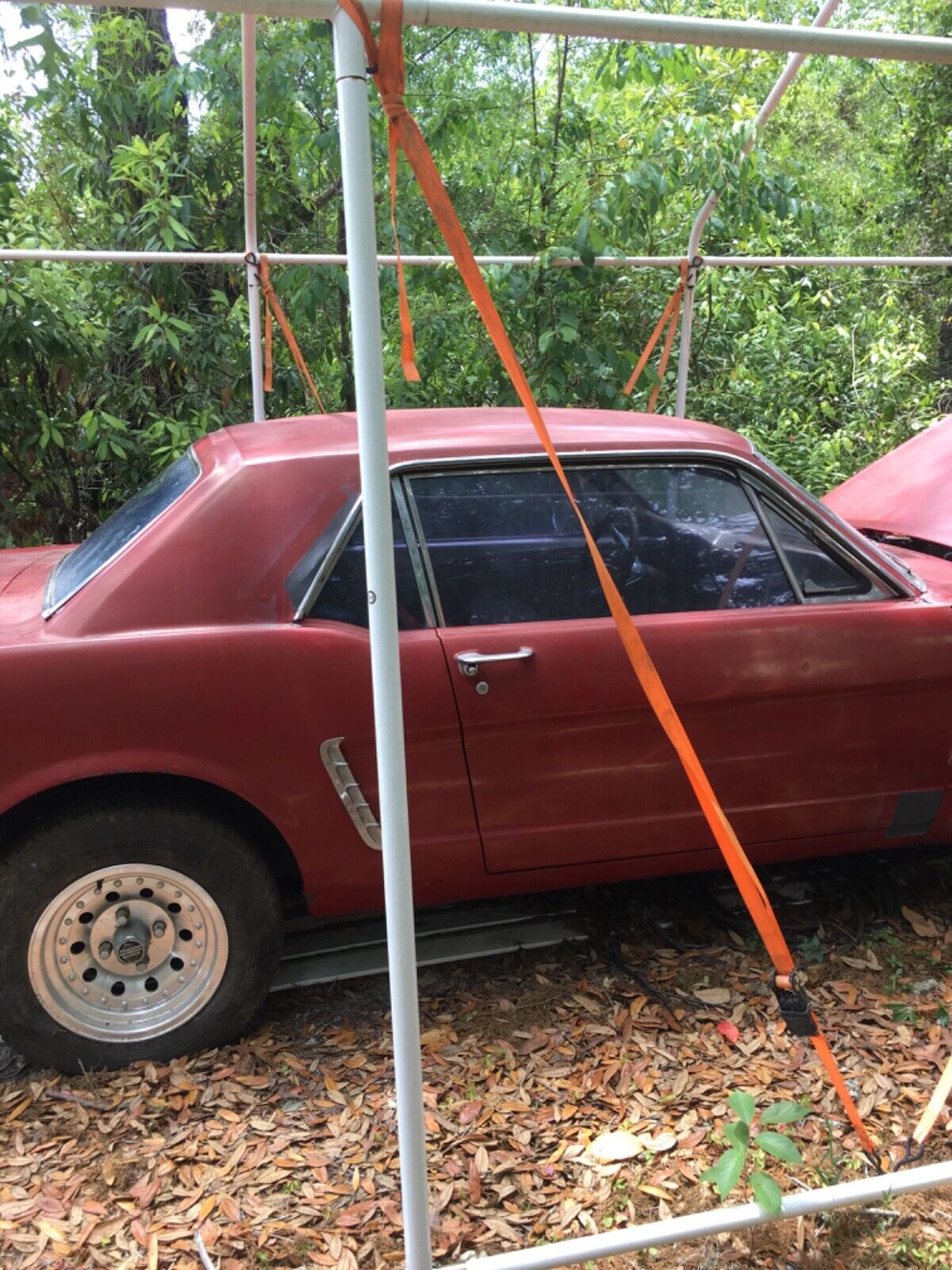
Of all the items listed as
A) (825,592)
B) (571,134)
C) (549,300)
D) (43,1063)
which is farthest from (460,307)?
(43,1063)

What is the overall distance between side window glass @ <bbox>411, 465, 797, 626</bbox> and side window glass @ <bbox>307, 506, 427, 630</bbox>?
0.27 feet

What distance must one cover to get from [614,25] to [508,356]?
1.81 ft

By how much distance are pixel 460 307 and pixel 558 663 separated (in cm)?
426

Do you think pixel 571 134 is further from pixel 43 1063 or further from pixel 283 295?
pixel 43 1063

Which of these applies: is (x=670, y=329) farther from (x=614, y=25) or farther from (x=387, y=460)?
(x=387, y=460)

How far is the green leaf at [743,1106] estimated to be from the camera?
7.09 ft

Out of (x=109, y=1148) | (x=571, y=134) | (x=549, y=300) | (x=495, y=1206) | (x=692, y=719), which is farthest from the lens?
(x=571, y=134)

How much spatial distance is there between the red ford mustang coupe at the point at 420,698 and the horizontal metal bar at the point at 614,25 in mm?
1291

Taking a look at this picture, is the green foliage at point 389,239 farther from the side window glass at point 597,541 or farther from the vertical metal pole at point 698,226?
the side window glass at point 597,541

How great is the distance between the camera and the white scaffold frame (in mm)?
1618

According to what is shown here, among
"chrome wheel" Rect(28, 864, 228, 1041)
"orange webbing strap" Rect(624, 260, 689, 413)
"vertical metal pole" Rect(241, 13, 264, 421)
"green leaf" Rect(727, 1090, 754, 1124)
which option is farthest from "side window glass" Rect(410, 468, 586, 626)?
"orange webbing strap" Rect(624, 260, 689, 413)

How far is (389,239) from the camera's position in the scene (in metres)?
6.22

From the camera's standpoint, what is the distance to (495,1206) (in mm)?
2320

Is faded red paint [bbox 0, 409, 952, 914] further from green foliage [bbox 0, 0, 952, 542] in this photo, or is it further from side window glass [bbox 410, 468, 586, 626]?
green foliage [bbox 0, 0, 952, 542]
